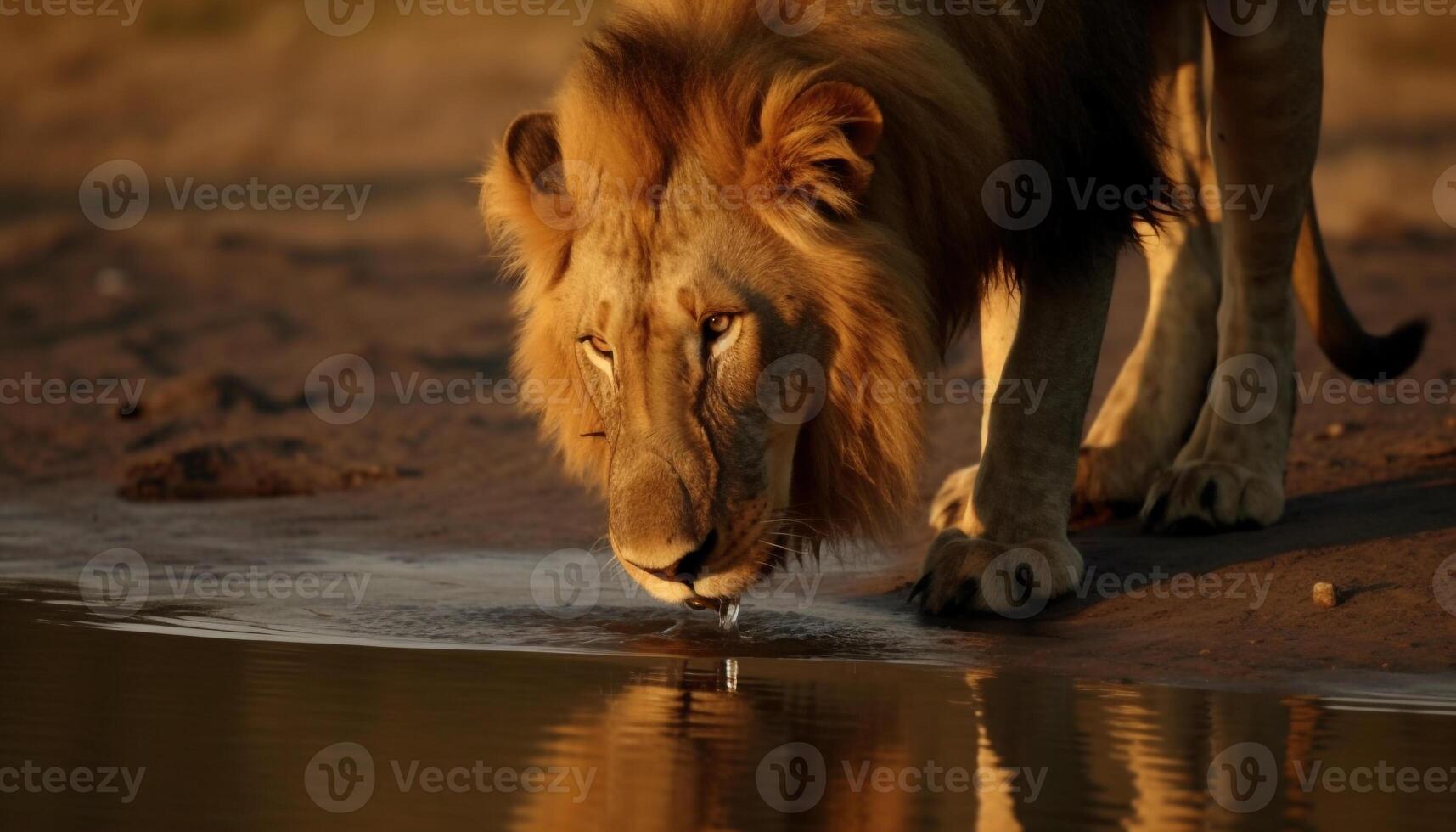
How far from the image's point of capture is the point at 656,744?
3.14m

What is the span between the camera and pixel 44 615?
180 inches

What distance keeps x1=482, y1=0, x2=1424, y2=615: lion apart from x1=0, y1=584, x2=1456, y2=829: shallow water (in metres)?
0.34

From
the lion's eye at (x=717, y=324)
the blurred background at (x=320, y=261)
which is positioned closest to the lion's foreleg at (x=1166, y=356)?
the blurred background at (x=320, y=261)

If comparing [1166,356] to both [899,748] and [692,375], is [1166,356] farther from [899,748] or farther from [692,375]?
[899,748]

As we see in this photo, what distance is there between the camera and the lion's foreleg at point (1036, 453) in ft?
14.7

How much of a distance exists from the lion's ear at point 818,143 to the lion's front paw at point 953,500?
167cm

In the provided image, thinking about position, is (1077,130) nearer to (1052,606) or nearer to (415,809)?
(1052,606)

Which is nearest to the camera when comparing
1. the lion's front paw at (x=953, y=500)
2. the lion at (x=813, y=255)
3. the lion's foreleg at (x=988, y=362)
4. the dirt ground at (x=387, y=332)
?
the lion at (x=813, y=255)

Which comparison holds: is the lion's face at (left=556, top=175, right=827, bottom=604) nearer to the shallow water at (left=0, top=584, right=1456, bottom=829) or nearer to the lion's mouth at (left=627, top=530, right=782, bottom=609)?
the lion's mouth at (left=627, top=530, right=782, bottom=609)

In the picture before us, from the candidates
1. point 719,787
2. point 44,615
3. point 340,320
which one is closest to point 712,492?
point 719,787

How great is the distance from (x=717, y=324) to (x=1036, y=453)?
1025 mm

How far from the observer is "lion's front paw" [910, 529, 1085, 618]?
442 centimetres

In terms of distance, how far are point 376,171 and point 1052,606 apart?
9589mm

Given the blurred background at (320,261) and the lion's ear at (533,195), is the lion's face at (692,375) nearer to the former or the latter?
the lion's ear at (533,195)
